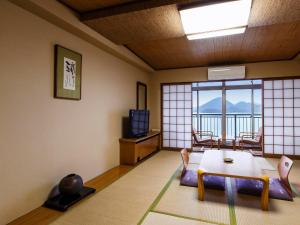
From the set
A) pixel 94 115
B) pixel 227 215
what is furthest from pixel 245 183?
pixel 94 115

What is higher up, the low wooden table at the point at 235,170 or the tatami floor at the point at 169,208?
the low wooden table at the point at 235,170

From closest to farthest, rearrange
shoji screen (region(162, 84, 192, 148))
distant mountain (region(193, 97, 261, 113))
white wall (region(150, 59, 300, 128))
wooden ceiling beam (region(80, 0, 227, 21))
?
1. wooden ceiling beam (region(80, 0, 227, 21))
2. white wall (region(150, 59, 300, 128))
3. shoji screen (region(162, 84, 192, 148))
4. distant mountain (region(193, 97, 261, 113))

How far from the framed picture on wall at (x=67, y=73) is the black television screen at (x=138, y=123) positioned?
1394 millimetres

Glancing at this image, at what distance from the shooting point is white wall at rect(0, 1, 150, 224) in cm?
187

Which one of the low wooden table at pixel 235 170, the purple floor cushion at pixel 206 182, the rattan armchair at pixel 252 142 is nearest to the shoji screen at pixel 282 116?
the rattan armchair at pixel 252 142

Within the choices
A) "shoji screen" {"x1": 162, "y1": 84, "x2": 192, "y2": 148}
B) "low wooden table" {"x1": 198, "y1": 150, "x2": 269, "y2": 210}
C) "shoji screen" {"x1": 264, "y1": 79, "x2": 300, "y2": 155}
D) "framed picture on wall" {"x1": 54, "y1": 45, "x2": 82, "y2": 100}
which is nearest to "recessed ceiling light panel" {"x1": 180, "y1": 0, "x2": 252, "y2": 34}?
"framed picture on wall" {"x1": 54, "y1": 45, "x2": 82, "y2": 100}

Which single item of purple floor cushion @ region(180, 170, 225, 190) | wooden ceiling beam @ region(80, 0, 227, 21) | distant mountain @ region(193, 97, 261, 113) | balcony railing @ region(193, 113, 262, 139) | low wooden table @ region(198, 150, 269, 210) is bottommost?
purple floor cushion @ region(180, 170, 225, 190)

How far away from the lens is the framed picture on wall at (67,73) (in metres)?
2.42

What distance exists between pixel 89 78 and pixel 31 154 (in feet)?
4.79

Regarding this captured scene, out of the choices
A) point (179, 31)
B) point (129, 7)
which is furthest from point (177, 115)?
point (129, 7)

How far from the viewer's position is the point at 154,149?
16.8 feet

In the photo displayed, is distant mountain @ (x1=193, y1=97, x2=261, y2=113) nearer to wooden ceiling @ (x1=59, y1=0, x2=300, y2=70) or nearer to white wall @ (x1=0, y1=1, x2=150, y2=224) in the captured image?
wooden ceiling @ (x1=59, y1=0, x2=300, y2=70)

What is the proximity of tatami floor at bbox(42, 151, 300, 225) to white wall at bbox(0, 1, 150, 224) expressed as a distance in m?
0.52

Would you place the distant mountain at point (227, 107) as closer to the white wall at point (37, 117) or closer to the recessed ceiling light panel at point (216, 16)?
the recessed ceiling light panel at point (216, 16)
